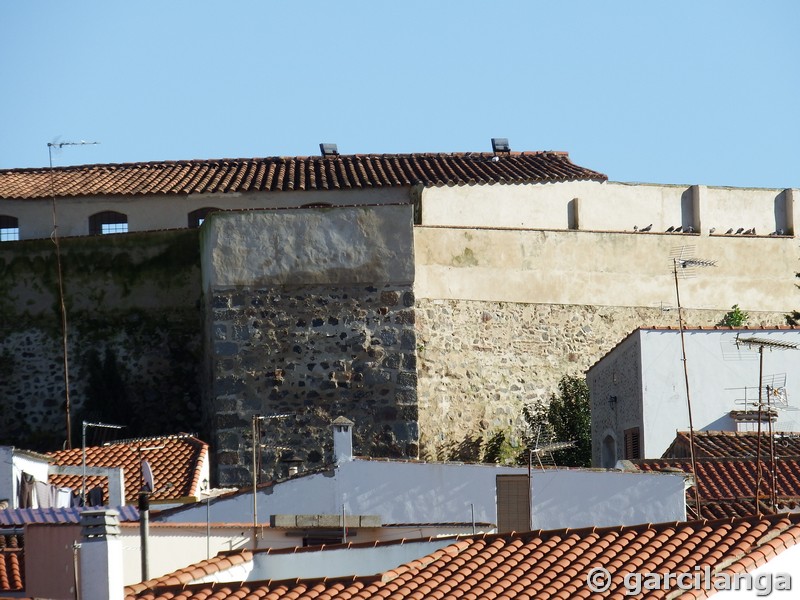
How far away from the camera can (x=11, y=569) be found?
20.2 meters

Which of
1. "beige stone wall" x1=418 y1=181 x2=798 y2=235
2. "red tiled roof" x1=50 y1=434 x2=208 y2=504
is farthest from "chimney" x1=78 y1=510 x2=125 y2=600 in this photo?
"beige stone wall" x1=418 y1=181 x2=798 y2=235

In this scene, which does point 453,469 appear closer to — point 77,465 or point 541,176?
point 77,465

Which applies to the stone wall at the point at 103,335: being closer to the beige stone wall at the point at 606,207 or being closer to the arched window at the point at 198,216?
the arched window at the point at 198,216

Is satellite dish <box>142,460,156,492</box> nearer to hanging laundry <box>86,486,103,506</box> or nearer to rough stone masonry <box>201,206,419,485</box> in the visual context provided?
hanging laundry <box>86,486,103,506</box>

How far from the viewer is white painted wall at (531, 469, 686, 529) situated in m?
25.0

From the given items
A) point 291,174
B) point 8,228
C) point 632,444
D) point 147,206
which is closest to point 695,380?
point 632,444

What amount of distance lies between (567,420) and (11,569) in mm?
17490

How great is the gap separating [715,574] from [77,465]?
50.0ft

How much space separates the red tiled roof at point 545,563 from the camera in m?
17.2

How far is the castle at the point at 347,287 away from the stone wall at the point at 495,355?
40 millimetres

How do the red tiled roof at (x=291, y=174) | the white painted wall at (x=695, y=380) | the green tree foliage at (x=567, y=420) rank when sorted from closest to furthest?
the white painted wall at (x=695, y=380)
the green tree foliage at (x=567, y=420)
the red tiled roof at (x=291, y=174)

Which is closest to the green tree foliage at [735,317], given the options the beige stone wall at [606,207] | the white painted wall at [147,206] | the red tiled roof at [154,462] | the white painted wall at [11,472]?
the beige stone wall at [606,207]

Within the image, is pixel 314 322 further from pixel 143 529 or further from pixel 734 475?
pixel 143 529

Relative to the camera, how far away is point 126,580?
21.4 m
